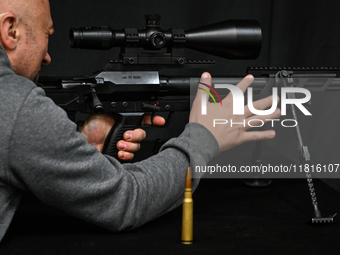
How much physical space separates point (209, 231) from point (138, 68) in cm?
57

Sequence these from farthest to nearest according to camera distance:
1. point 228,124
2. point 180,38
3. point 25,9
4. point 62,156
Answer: point 180,38
point 228,124
point 25,9
point 62,156

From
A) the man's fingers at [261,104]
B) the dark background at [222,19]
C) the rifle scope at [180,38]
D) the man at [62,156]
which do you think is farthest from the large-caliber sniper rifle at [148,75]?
the dark background at [222,19]

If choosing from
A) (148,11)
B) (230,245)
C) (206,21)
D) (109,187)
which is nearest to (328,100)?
(206,21)

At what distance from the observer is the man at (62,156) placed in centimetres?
78

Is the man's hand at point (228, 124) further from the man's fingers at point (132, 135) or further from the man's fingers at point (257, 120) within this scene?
the man's fingers at point (132, 135)

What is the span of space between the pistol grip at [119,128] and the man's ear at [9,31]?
19.9 inches

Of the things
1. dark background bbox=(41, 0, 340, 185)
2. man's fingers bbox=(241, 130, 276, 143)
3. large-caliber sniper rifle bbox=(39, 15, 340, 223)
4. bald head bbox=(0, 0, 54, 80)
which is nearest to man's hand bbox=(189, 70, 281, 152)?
man's fingers bbox=(241, 130, 276, 143)

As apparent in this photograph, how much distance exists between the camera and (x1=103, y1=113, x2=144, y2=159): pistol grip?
1.37 m

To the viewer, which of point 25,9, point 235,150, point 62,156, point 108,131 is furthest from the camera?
point 235,150

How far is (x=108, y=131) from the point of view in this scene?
143 centimetres

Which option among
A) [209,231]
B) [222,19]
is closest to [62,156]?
[209,231]

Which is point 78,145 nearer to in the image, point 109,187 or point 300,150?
point 109,187

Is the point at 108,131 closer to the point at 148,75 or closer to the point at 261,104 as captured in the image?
the point at 148,75

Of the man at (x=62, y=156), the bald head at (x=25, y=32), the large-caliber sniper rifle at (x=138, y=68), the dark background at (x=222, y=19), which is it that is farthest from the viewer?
the dark background at (x=222, y=19)
